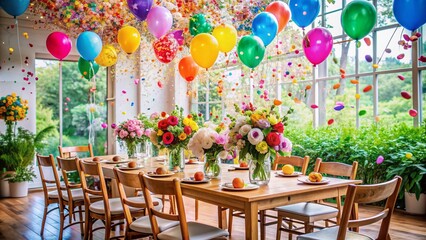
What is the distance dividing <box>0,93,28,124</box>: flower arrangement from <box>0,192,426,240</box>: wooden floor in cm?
141

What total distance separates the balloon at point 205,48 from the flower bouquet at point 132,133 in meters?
1.02

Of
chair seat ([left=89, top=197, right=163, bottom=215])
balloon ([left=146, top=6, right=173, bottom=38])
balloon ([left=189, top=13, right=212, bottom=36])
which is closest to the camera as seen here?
chair seat ([left=89, top=197, right=163, bottom=215])

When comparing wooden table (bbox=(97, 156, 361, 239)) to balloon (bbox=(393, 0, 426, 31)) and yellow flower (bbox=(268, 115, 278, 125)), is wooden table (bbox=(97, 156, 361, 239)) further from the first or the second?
balloon (bbox=(393, 0, 426, 31))

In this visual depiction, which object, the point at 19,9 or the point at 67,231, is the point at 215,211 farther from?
the point at 19,9

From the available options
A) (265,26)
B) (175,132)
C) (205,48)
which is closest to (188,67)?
(205,48)

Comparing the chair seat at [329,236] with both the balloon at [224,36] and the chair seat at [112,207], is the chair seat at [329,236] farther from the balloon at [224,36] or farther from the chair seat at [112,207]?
the balloon at [224,36]

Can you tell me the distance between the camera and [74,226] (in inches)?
189

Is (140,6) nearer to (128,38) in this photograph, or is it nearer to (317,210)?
(128,38)

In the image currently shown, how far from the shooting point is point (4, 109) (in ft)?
22.1

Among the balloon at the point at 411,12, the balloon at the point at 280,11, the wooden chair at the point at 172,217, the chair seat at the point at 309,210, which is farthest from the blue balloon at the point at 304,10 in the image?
the wooden chair at the point at 172,217

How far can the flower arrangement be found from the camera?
679 centimetres

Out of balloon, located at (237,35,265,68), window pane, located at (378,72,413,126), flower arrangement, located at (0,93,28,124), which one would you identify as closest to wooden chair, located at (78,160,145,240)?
balloon, located at (237,35,265,68)

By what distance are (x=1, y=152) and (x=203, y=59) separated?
407cm

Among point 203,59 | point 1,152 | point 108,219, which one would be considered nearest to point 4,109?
point 1,152
